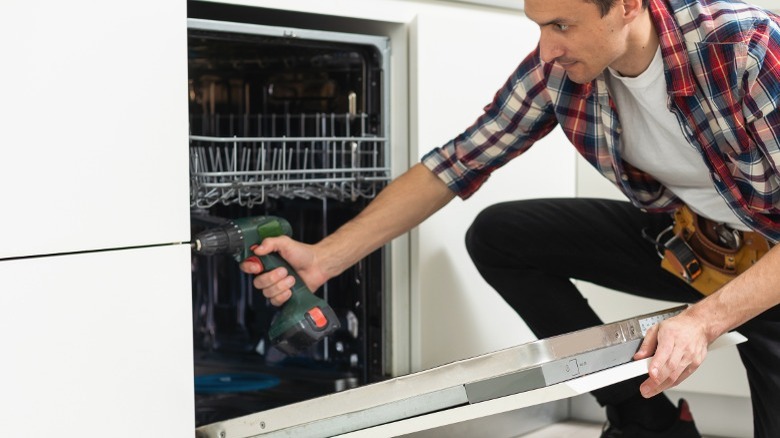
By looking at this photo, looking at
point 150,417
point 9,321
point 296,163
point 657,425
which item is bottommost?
point 657,425

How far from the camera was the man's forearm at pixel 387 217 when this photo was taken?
1.65 m

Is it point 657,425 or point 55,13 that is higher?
point 55,13

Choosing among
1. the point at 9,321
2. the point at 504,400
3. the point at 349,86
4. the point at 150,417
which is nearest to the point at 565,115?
the point at 349,86

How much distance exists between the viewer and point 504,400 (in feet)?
3.94

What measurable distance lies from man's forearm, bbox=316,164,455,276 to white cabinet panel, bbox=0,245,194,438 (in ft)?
1.25

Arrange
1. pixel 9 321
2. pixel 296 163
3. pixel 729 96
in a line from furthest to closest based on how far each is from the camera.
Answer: pixel 296 163, pixel 729 96, pixel 9 321

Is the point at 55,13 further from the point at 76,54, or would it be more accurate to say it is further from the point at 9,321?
the point at 9,321

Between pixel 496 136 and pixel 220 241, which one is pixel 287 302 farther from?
pixel 496 136

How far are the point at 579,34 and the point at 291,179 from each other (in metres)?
0.52

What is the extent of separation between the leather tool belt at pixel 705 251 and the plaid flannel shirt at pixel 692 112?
0.04 meters

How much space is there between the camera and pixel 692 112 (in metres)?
1.49

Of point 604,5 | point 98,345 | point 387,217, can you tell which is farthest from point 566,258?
point 98,345

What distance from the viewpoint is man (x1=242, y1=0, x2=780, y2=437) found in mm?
1408

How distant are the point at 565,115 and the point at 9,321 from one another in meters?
0.84
